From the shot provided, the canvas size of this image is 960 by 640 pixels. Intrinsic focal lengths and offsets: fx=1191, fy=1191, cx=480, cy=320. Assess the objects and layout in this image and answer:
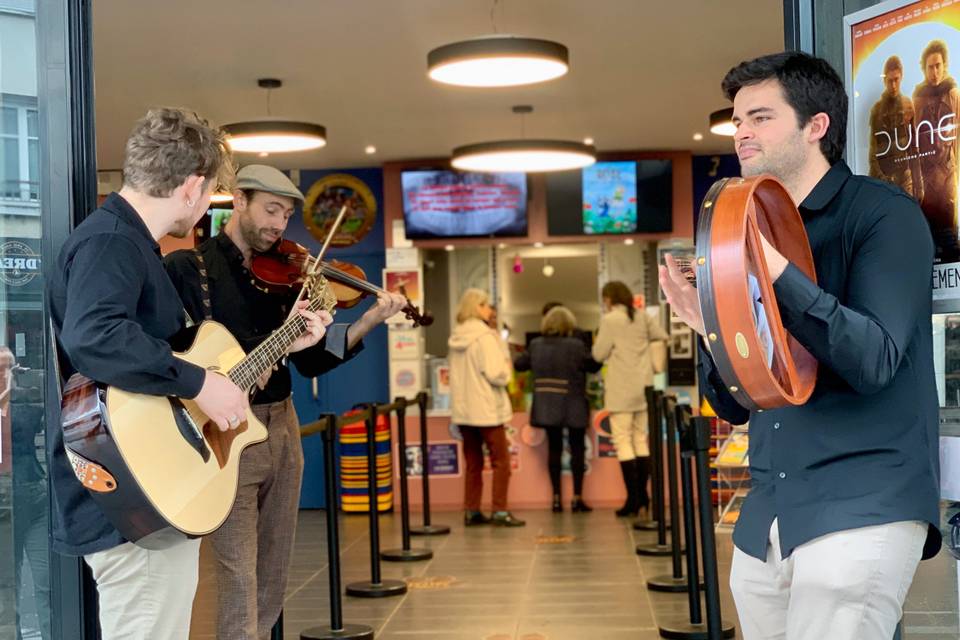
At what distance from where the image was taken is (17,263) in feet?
9.45

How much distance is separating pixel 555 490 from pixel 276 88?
399 cm

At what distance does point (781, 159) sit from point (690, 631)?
140 inches

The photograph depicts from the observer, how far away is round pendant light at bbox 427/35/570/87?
610 cm

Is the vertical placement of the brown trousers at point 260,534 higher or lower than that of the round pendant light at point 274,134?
lower

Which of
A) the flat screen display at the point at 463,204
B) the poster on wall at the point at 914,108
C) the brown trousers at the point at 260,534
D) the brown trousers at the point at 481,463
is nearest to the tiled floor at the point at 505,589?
the brown trousers at the point at 481,463

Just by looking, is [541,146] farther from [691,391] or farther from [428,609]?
[428,609]

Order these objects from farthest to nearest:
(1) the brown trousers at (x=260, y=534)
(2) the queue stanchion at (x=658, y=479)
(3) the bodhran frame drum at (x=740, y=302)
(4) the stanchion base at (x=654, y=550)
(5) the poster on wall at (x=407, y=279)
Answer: (5) the poster on wall at (x=407, y=279) → (4) the stanchion base at (x=654, y=550) → (2) the queue stanchion at (x=658, y=479) → (1) the brown trousers at (x=260, y=534) → (3) the bodhran frame drum at (x=740, y=302)

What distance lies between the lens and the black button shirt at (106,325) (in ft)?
7.97

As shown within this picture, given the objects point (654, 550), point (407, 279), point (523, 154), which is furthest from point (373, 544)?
point (407, 279)

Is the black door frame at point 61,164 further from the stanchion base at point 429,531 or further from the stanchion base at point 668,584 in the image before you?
the stanchion base at point 429,531

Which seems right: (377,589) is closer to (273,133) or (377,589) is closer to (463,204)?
(273,133)

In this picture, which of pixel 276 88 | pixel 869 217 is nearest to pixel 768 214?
pixel 869 217

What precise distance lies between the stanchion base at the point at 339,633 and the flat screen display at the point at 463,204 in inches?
233

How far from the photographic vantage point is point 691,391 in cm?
1088
